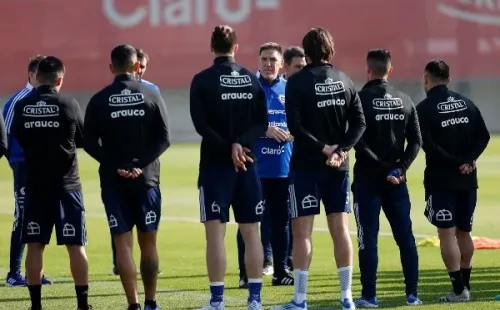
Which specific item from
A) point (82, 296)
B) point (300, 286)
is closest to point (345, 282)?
point (300, 286)

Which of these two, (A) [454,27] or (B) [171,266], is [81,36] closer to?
(A) [454,27]

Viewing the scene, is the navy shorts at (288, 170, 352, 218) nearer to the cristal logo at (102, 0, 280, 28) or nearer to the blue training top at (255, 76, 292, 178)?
the blue training top at (255, 76, 292, 178)

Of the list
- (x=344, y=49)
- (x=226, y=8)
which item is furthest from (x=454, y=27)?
(x=226, y=8)

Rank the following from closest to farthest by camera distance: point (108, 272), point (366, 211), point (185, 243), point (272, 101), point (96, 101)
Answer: point (96, 101) < point (366, 211) < point (272, 101) < point (108, 272) < point (185, 243)

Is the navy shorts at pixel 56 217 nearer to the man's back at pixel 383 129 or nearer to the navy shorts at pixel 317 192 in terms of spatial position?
the navy shorts at pixel 317 192

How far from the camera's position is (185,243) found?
1614cm

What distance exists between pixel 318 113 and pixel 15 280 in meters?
4.02

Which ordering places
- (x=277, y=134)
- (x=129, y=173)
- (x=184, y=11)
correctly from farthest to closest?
(x=184, y=11) < (x=277, y=134) < (x=129, y=173)

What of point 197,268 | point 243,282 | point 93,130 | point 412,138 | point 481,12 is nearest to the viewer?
point 93,130

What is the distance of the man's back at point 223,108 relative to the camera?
9.59m

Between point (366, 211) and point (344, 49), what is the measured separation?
23724 millimetres

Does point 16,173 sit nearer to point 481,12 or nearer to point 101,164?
point 101,164

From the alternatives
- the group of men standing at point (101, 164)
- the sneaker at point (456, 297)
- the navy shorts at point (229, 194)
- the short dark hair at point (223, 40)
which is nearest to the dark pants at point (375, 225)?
the sneaker at point (456, 297)

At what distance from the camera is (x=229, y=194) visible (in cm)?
966
